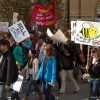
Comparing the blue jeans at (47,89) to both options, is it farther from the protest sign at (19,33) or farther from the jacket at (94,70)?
the protest sign at (19,33)

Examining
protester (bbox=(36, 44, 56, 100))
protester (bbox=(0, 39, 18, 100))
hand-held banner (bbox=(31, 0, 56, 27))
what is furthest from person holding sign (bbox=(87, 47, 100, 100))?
hand-held banner (bbox=(31, 0, 56, 27))

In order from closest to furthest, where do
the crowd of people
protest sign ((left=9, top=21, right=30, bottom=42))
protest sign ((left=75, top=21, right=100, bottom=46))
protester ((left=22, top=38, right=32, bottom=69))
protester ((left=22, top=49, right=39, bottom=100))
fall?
the crowd of people, protester ((left=22, top=49, right=39, bottom=100)), protest sign ((left=75, top=21, right=100, bottom=46)), protester ((left=22, top=38, right=32, bottom=69)), protest sign ((left=9, top=21, right=30, bottom=42))

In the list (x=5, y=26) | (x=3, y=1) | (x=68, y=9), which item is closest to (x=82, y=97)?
(x=5, y=26)

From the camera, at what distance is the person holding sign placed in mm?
9359

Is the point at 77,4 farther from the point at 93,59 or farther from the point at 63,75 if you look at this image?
the point at 93,59

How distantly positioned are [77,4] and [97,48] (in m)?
22.3

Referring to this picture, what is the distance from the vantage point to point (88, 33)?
11.2m

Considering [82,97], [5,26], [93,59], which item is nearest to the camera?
[93,59]

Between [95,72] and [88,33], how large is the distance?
6.63 feet

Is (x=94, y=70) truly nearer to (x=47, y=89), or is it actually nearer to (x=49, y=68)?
(x=49, y=68)

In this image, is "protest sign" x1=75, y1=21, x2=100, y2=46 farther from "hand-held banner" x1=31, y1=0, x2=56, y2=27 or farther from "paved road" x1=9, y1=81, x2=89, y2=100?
"hand-held banner" x1=31, y1=0, x2=56, y2=27

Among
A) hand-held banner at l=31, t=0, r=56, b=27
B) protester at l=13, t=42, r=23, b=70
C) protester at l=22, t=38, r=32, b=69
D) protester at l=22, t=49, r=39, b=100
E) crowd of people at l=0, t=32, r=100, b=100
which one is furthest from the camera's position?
hand-held banner at l=31, t=0, r=56, b=27

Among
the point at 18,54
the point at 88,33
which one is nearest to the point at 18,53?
the point at 18,54

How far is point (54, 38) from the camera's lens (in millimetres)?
11961
